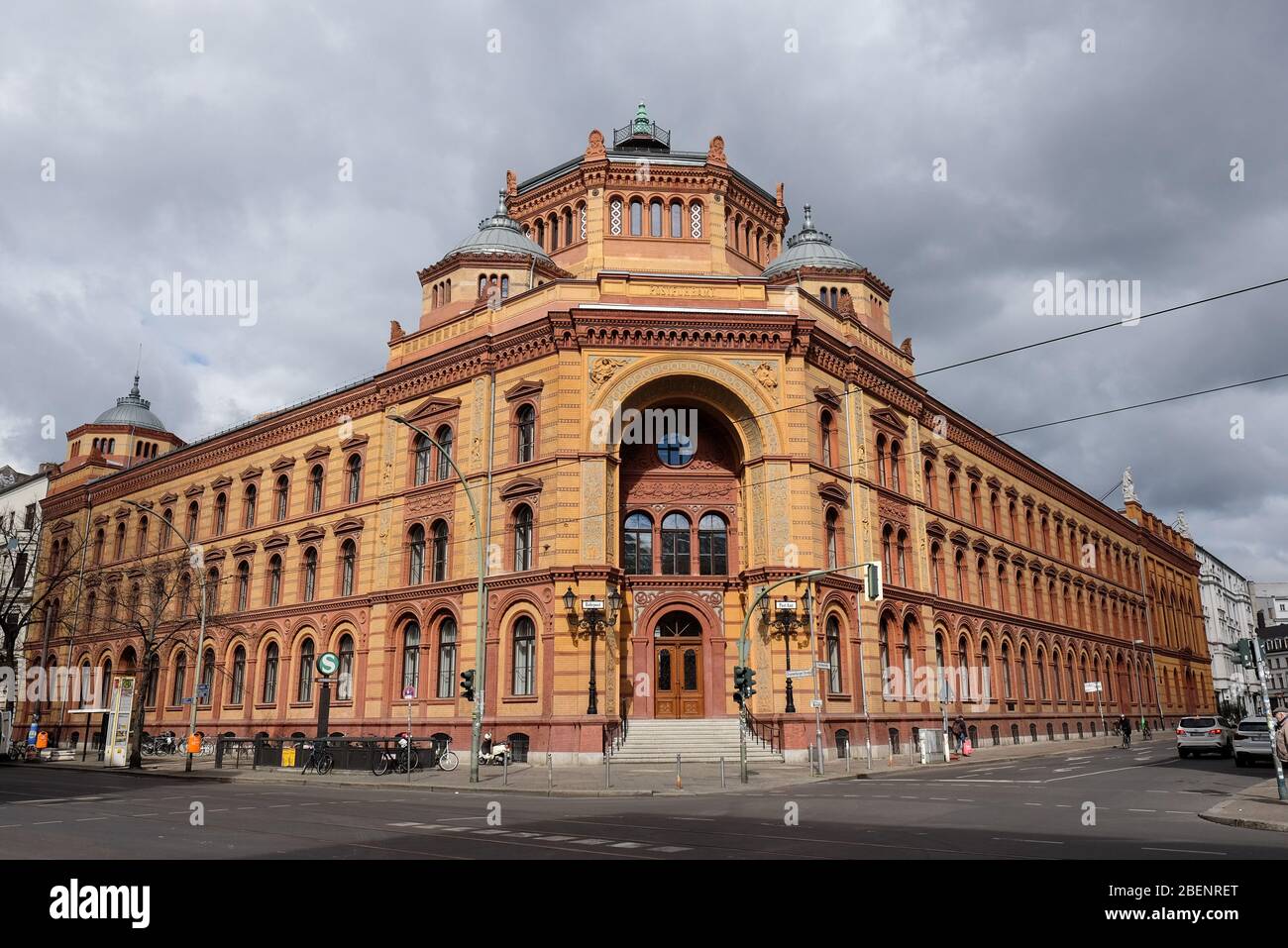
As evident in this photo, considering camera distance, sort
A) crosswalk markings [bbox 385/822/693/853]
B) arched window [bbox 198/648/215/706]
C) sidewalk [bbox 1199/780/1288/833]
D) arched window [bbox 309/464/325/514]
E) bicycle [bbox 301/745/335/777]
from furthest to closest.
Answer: arched window [bbox 198/648/215/706] → arched window [bbox 309/464/325/514] → bicycle [bbox 301/745/335/777] → sidewalk [bbox 1199/780/1288/833] → crosswalk markings [bbox 385/822/693/853]

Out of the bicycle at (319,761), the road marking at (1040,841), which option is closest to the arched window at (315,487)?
the bicycle at (319,761)

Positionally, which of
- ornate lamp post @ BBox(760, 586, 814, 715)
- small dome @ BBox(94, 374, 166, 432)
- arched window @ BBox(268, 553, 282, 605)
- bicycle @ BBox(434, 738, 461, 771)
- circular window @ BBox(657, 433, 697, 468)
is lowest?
bicycle @ BBox(434, 738, 461, 771)

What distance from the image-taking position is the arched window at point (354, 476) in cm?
4178

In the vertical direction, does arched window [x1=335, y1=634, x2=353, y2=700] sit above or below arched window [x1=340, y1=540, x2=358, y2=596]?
below

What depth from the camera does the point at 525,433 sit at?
3575 centimetres

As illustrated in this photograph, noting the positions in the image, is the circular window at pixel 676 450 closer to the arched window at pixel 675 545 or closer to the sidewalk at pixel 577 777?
the arched window at pixel 675 545

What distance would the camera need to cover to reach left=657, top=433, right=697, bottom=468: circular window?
36500 mm

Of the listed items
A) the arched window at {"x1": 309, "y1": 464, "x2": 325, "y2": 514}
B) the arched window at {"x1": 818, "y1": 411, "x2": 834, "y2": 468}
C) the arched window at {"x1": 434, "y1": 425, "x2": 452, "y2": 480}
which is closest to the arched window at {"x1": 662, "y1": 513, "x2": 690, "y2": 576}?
the arched window at {"x1": 818, "y1": 411, "x2": 834, "y2": 468}

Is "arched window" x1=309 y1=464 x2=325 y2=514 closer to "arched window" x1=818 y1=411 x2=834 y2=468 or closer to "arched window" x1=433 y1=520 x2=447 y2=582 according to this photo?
"arched window" x1=433 y1=520 x2=447 y2=582

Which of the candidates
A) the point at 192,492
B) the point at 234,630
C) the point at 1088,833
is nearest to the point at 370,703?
the point at 234,630

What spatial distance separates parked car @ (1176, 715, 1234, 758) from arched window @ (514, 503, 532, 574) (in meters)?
26.0

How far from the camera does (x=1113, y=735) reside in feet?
194
